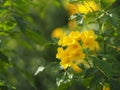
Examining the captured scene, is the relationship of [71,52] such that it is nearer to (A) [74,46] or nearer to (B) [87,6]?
(A) [74,46]

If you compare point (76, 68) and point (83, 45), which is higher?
point (83, 45)

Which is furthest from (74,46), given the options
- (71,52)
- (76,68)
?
(76,68)

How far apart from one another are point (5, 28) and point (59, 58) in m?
0.53

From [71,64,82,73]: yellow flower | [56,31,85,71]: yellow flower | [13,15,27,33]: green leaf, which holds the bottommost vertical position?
[71,64,82,73]: yellow flower

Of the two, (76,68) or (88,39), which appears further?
(76,68)

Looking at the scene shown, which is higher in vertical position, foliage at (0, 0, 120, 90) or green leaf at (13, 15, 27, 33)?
green leaf at (13, 15, 27, 33)

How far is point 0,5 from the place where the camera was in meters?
3.17

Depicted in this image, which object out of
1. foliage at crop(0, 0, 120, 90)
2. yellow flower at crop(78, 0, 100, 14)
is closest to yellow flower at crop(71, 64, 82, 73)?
foliage at crop(0, 0, 120, 90)

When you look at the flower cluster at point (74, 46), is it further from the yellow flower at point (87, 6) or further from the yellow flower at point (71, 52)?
the yellow flower at point (87, 6)

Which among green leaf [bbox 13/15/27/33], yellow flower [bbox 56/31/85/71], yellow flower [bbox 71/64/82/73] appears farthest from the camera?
green leaf [bbox 13/15/27/33]

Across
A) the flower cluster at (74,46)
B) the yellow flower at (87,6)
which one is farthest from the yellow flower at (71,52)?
the yellow flower at (87,6)

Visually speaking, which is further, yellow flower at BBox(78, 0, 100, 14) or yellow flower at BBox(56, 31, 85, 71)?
yellow flower at BBox(78, 0, 100, 14)

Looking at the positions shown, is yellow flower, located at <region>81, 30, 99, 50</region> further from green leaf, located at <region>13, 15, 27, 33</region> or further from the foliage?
green leaf, located at <region>13, 15, 27, 33</region>

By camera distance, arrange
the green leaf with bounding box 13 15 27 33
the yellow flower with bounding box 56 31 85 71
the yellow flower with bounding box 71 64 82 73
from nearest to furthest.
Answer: the yellow flower with bounding box 56 31 85 71 < the yellow flower with bounding box 71 64 82 73 < the green leaf with bounding box 13 15 27 33
